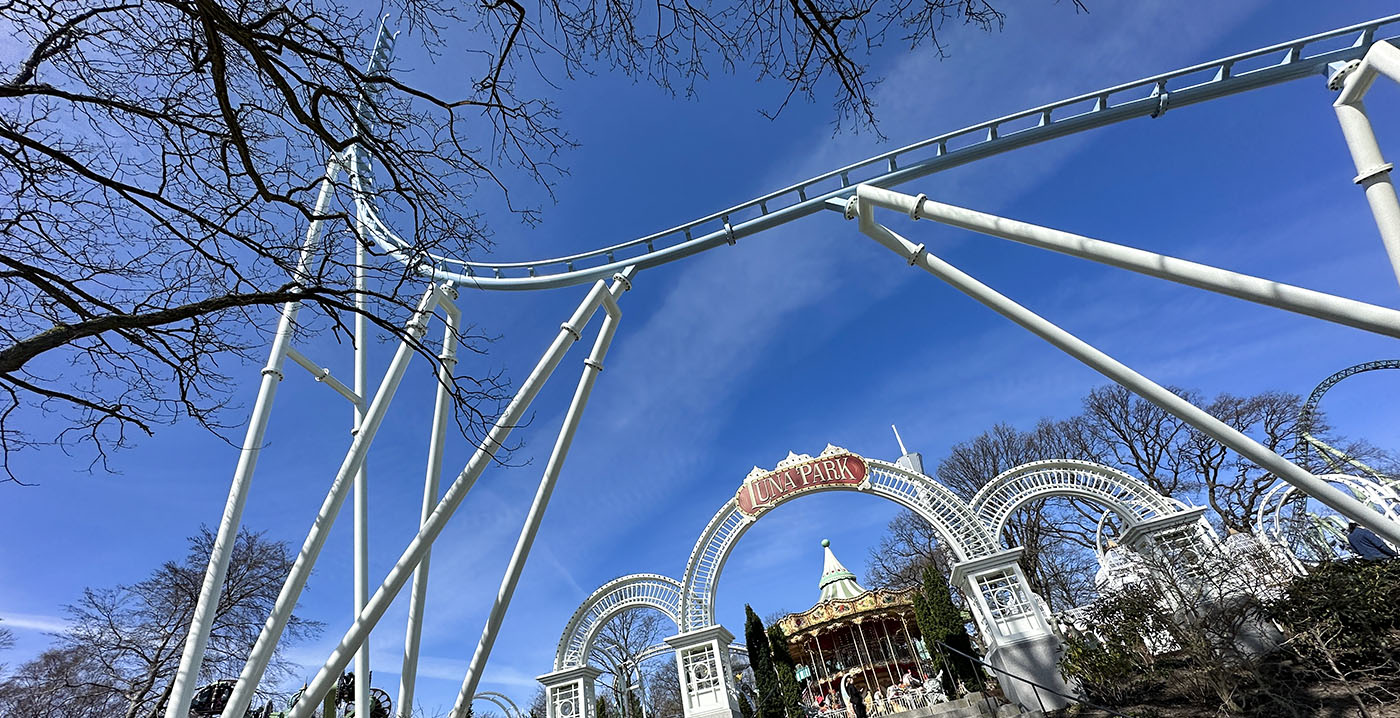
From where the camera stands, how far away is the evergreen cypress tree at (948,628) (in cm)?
1366

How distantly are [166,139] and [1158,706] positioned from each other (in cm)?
1222

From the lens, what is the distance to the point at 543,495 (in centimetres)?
819

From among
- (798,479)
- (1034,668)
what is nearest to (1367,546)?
(1034,668)

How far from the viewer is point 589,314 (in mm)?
8695

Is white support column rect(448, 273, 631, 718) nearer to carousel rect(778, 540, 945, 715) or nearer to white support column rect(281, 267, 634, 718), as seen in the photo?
white support column rect(281, 267, 634, 718)

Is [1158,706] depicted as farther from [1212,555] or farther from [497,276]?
[497,276]

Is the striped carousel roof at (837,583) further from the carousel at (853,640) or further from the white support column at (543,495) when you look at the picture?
the white support column at (543,495)

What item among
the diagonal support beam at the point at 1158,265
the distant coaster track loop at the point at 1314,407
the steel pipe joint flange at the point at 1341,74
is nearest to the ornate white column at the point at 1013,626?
Answer: the diagonal support beam at the point at 1158,265

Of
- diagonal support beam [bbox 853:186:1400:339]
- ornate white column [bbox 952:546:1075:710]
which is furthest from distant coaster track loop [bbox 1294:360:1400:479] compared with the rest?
diagonal support beam [bbox 853:186:1400:339]

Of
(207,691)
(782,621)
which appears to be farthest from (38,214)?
(782,621)

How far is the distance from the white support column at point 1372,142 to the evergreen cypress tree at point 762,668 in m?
14.2

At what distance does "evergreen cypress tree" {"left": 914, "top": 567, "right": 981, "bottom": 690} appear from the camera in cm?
1366

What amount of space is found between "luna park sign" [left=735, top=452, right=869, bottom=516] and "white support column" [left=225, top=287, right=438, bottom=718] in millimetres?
8313

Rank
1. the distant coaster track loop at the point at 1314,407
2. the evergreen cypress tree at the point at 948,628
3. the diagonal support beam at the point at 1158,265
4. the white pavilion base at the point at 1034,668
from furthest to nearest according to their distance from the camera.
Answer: the distant coaster track loop at the point at 1314,407 < the evergreen cypress tree at the point at 948,628 < the white pavilion base at the point at 1034,668 < the diagonal support beam at the point at 1158,265
